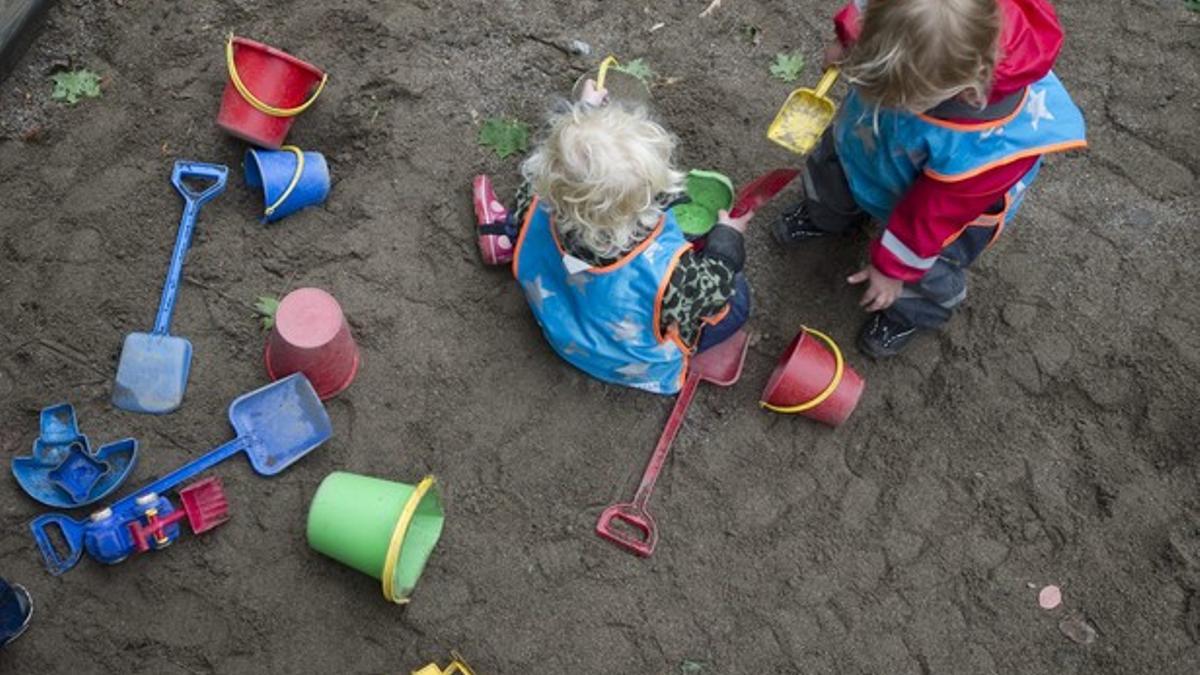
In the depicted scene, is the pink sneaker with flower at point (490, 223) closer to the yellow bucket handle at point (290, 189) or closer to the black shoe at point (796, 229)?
the yellow bucket handle at point (290, 189)

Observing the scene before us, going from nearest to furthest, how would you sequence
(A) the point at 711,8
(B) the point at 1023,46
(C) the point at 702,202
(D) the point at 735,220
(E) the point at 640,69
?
(B) the point at 1023,46, (D) the point at 735,220, (C) the point at 702,202, (E) the point at 640,69, (A) the point at 711,8

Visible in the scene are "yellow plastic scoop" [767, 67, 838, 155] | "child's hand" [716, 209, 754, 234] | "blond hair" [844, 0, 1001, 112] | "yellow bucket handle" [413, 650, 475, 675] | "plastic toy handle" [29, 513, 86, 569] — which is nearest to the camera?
"blond hair" [844, 0, 1001, 112]

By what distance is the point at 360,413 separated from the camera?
2.81m

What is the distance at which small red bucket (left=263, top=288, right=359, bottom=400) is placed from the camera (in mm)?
2648

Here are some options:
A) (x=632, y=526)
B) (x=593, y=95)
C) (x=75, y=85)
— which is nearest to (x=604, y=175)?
(x=593, y=95)

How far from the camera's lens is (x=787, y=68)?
10.9ft

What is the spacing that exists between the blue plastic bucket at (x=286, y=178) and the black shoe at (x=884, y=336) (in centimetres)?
160

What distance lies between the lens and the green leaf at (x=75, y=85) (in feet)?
10.3

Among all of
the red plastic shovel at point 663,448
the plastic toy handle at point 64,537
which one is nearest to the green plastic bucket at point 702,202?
the red plastic shovel at point 663,448

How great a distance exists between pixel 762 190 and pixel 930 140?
0.62 m

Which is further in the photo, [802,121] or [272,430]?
[802,121]

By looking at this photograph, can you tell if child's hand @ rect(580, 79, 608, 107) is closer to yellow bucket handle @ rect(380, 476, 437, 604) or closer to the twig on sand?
the twig on sand

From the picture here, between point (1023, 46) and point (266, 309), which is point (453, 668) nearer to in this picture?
point (266, 309)

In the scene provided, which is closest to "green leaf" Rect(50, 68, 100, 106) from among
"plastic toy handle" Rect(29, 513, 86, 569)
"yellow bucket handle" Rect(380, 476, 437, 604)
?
"plastic toy handle" Rect(29, 513, 86, 569)
